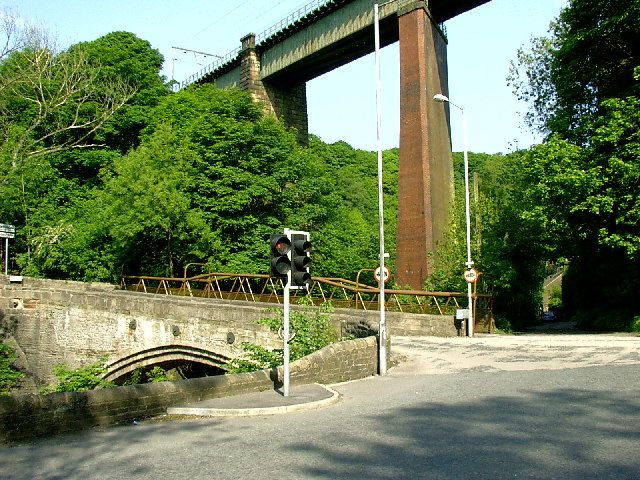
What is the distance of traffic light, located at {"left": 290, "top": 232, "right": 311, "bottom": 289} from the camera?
1038cm

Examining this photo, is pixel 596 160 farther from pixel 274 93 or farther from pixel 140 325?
pixel 274 93

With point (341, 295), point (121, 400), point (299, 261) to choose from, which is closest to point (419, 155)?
Answer: point (341, 295)

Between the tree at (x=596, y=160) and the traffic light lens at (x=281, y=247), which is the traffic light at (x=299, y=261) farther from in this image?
the tree at (x=596, y=160)

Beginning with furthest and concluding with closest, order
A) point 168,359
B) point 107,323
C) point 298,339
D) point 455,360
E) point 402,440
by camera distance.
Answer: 1. point 107,323
2. point 168,359
3. point 455,360
4. point 298,339
5. point 402,440

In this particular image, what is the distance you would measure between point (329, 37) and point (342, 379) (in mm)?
24310

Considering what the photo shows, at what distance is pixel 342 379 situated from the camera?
501 inches

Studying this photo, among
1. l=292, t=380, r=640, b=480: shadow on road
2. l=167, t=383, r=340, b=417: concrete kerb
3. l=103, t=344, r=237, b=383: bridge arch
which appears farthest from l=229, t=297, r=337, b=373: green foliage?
l=292, t=380, r=640, b=480: shadow on road

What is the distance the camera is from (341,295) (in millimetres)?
26641

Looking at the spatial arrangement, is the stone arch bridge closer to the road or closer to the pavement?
the pavement

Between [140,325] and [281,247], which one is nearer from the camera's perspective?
[281,247]

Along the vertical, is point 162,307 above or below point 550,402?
above

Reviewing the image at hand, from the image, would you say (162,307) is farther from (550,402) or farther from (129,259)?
(550,402)

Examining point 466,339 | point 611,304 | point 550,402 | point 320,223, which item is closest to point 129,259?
point 320,223

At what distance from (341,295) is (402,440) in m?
19.3
